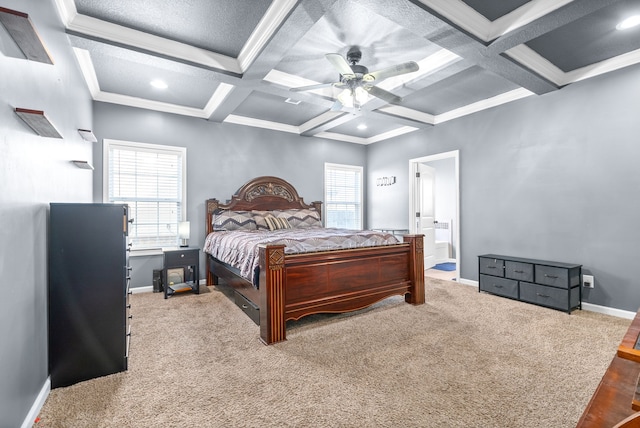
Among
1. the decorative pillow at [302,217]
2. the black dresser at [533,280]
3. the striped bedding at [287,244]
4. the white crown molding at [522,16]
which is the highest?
the white crown molding at [522,16]

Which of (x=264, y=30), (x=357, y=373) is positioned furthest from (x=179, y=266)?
(x=264, y=30)

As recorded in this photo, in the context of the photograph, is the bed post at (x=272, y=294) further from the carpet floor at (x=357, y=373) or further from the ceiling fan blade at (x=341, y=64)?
the ceiling fan blade at (x=341, y=64)

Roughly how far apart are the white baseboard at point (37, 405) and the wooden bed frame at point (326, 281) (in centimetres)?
147

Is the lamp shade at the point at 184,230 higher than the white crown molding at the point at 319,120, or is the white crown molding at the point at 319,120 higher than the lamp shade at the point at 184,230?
the white crown molding at the point at 319,120

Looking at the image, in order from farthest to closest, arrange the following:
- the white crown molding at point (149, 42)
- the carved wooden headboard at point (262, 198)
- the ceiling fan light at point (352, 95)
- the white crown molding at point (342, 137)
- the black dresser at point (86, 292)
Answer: the white crown molding at point (342, 137) < the carved wooden headboard at point (262, 198) < the ceiling fan light at point (352, 95) < the white crown molding at point (149, 42) < the black dresser at point (86, 292)

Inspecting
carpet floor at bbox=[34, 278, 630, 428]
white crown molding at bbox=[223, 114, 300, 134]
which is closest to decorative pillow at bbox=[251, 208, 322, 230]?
white crown molding at bbox=[223, 114, 300, 134]

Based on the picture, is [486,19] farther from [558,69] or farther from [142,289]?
[142,289]

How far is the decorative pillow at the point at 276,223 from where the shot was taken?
4.95m

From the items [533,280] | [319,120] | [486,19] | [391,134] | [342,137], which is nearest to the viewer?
[486,19]

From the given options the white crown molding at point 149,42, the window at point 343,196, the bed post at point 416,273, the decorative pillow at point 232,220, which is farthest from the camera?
the window at point 343,196

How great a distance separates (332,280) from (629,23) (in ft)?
11.8

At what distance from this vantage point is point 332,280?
3.15 m

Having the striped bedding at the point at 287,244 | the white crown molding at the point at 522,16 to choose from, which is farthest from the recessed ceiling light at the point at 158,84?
the white crown molding at the point at 522,16

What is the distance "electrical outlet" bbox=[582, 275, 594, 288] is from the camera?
3.52 meters
